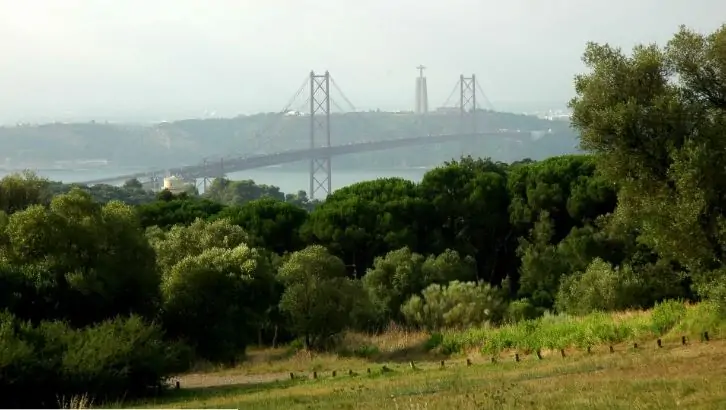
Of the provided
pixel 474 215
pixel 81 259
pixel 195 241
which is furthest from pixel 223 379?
pixel 474 215

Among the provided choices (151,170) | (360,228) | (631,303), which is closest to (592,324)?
(631,303)

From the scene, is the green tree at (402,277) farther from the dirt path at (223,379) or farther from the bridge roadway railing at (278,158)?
the bridge roadway railing at (278,158)

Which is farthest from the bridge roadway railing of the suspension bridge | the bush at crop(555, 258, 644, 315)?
the bush at crop(555, 258, 644, 315)

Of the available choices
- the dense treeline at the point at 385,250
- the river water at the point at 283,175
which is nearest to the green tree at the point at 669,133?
the dense treeline at the point at 385,250

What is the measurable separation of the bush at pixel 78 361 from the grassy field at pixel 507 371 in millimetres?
620

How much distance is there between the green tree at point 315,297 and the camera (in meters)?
18.1

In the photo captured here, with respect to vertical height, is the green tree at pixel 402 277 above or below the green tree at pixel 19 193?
below

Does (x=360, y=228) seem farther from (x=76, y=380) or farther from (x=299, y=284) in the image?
(x=76, y=380)

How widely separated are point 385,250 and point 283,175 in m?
40.5

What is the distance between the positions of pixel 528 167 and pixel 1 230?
19.1 metres

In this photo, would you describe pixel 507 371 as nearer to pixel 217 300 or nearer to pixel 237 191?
pixel 217 300

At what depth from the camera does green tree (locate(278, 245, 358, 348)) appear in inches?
713

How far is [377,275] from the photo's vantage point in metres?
22.9

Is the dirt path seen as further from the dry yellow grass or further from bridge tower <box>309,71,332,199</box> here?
bridge tower <box>309,71,332,199</box>
